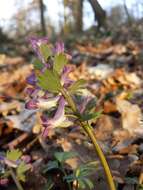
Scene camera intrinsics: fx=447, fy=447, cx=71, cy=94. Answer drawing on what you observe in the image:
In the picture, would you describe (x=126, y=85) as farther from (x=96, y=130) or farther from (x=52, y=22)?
(x=52, y=22)

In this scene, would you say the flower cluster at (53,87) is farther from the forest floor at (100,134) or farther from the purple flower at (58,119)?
the forest floor at (100,134)

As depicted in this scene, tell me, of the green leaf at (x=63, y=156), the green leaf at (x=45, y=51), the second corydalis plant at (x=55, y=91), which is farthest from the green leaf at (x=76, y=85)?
the green leaf at (x=63, y=156)

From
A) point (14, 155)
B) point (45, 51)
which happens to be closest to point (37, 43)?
point (45, 51)

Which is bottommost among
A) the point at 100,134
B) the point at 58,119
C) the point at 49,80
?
the point at 100,134

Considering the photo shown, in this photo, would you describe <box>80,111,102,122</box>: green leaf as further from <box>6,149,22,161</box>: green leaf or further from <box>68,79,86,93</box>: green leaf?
<box>6,149,22,161</box>: green leaf

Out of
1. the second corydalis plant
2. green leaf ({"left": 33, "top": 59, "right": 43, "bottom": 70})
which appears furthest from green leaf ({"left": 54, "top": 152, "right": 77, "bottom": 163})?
green leaf ({"left": 33, "top": 59, "right": 43, "bottom": 70})

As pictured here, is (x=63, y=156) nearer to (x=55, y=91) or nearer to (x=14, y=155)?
(x=14, y=155)

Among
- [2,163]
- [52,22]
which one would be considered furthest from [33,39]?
[52,22]
